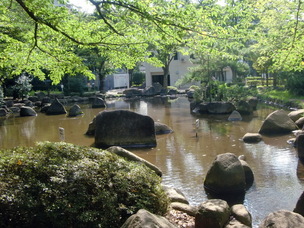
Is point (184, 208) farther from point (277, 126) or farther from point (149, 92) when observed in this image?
A: point (149, 92)

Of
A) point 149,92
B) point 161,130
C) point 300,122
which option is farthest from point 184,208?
point 149,92

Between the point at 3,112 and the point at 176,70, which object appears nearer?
the point at 3,112

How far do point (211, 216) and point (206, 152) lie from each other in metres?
6.47

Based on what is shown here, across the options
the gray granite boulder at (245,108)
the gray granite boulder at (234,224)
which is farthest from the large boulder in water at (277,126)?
the gray granite boulder at (234,224)

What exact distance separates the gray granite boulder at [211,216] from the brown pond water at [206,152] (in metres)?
1.01

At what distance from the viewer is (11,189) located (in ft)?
13.5

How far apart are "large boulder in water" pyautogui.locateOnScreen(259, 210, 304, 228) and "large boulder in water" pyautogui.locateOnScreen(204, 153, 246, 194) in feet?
10.1

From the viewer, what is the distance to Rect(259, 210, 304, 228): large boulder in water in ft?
15.2

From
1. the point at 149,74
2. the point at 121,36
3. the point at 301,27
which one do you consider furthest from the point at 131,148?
the point at 149,74

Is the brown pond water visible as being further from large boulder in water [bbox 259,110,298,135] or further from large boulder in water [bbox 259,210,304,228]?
large boulder in water [bbox 259,210,304,228]

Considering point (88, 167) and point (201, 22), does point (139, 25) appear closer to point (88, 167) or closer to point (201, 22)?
point (201, 22)

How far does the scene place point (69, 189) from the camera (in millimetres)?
4371

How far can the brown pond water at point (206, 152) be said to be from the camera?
789 cm

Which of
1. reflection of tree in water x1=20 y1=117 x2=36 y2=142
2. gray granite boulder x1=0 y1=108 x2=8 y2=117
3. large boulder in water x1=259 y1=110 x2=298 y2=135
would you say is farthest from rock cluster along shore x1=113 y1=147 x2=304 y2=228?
gray granite boulder x1=0 y1=108 x2=8 y2=117
